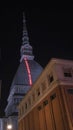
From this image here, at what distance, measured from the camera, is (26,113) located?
42750 millimetres

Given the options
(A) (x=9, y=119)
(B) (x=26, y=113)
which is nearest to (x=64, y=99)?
(B) (x=26, y=113)

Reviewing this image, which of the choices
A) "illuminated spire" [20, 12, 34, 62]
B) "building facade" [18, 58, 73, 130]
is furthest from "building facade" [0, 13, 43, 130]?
"building facade" [18, 58, 73, 130]

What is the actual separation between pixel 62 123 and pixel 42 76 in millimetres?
10766

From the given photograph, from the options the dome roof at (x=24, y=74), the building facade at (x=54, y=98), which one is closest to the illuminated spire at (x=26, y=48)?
the dome roof at (x=24, y=74)

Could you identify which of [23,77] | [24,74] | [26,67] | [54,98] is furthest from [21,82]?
[54,98]

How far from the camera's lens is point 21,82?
96562mm

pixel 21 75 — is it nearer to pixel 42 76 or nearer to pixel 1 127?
pixel 1 127

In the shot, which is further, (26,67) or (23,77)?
(26,67)

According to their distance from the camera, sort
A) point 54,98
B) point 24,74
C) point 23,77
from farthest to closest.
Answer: point 24,74
point 23,77
point 54,98

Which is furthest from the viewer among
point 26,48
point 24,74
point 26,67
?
point 26,48

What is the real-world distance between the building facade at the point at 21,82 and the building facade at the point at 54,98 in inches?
1566

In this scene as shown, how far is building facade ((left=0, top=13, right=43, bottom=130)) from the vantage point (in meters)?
78.8

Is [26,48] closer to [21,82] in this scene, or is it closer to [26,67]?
[26,67]

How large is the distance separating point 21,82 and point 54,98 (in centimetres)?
6783
